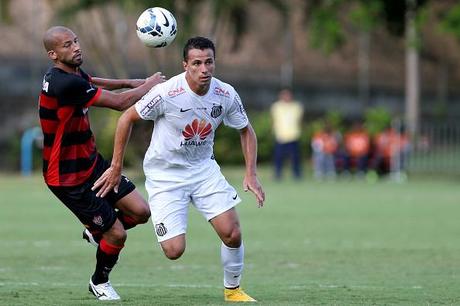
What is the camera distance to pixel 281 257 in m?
13.4

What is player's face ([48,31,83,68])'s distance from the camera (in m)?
9.66

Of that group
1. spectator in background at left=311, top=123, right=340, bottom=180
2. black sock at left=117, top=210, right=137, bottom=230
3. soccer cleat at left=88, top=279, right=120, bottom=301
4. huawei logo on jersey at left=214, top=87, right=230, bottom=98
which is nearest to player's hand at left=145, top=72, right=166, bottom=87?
Result: huawei logo on jersey at left=214, top=87, right=230, bottom=98

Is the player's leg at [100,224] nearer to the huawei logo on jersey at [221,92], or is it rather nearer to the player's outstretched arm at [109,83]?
the player's outstretched arm at [109,83]

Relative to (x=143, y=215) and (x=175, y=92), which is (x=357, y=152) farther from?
(x=175, y=92)

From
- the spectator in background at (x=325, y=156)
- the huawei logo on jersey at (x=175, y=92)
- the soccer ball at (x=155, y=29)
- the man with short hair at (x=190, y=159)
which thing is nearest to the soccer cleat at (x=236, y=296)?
the man with short hair at (x=190, y=159)

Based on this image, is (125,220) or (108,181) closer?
(108,181)

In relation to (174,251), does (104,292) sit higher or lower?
lower

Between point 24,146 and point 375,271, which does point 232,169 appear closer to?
point 24,146

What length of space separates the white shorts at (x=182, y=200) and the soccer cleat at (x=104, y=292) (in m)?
0.59

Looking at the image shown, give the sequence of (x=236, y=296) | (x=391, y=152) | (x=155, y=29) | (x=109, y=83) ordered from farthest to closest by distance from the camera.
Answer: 1. (x=391, y=152)
2. (x=109, y=83)
3. (x=155, y=29)
4. (x=236, y=296)

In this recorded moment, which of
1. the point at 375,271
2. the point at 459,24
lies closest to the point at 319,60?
the point at 459,24

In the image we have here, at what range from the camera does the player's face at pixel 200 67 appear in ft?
30.9

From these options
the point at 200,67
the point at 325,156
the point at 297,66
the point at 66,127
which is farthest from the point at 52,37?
the point at 297,66

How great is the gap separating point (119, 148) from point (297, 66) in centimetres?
2733
